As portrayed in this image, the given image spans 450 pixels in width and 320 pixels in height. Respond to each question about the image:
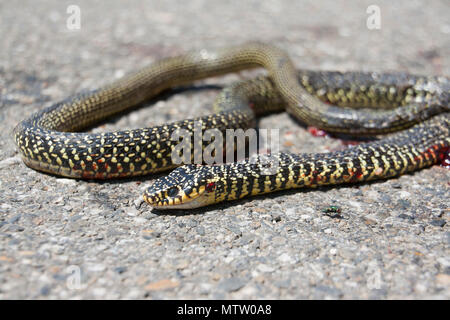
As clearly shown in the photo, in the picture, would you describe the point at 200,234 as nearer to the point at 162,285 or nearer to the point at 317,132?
the point at 162,285

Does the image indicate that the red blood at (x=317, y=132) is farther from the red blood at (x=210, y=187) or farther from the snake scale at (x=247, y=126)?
the red blood at (x=210, y=187)

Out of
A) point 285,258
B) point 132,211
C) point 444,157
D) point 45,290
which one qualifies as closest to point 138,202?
point 132,211

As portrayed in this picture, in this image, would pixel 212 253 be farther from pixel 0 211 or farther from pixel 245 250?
pixel 0 211

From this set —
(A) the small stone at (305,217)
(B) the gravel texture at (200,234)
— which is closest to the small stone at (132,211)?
(B) the gravel texture at (200,234)

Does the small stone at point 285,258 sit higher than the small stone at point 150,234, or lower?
lower

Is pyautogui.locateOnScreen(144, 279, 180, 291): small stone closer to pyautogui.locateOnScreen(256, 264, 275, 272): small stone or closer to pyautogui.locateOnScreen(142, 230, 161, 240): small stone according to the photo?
pyautogui.locateOnScreen(142, 230, 161, 240): small stone
